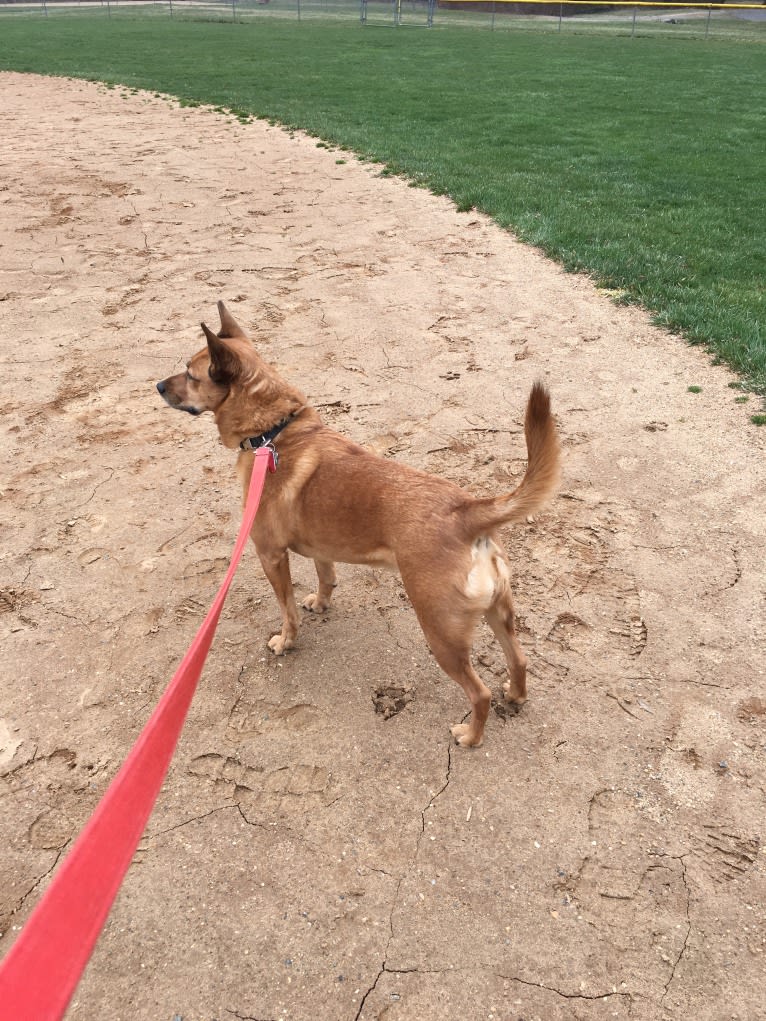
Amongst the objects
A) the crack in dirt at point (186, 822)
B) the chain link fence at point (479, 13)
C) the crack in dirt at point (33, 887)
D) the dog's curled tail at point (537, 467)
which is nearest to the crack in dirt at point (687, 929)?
the dog's curled tail at point (537, 467)

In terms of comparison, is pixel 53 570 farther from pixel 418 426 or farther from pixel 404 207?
pixel 404 207

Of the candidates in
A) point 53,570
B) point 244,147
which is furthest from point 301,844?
point 244,147

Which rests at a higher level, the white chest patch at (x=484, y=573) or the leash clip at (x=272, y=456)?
the leash clip at (x=272, y=456)

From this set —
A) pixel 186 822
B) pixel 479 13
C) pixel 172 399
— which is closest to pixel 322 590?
pixel 172 399

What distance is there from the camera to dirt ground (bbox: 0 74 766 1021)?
94.2 inches

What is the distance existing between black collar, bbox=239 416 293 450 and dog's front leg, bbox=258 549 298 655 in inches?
20.4

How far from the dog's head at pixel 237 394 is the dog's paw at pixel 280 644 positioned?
103 cm

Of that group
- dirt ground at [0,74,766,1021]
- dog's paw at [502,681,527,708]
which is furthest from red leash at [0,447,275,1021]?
dog's paw at [502,681,527,708]

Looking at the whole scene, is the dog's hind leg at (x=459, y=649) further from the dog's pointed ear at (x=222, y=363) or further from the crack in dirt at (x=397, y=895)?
the dog's pointed ear at (x=222, y=363)

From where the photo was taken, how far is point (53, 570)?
4.17m

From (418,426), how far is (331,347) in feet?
5.28

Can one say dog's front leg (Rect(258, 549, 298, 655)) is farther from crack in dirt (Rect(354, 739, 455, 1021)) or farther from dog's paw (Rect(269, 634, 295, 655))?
crack in dirt (Rect(354, 739, 455, 1021))

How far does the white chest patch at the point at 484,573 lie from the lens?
9.25 feet

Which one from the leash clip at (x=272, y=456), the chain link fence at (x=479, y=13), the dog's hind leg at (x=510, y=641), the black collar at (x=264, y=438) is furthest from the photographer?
the chain link fence at (x=479, y=13)
